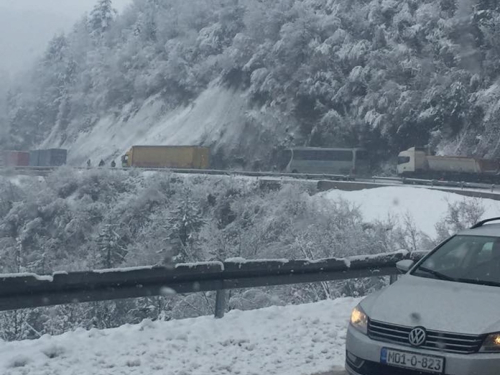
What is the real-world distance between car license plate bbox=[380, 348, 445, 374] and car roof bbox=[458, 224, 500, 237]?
2.04 metres

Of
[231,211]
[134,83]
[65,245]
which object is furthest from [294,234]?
[134,83]

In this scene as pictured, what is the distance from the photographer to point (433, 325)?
5312mm

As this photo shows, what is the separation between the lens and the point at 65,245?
140 ft

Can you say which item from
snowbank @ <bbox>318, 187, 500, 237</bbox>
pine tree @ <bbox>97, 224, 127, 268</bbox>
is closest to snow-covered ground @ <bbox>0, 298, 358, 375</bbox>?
snowbank @ <bbox>318, 187, 500, 237</bbox>

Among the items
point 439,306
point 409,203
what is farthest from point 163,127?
point 439,306

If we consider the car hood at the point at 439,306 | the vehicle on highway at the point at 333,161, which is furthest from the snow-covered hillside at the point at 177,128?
the car hood at the point at 439,306

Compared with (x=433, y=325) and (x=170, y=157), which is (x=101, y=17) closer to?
Result: (x=170, y=157)

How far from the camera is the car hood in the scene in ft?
17.2

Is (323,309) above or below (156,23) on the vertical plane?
below

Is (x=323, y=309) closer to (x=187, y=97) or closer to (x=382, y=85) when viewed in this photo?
(x=382, y=85)

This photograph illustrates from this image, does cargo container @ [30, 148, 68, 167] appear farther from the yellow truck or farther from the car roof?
the car roof

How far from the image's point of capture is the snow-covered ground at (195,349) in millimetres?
6872

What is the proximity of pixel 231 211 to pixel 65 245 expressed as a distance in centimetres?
1026

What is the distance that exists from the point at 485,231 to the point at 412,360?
2205mm
